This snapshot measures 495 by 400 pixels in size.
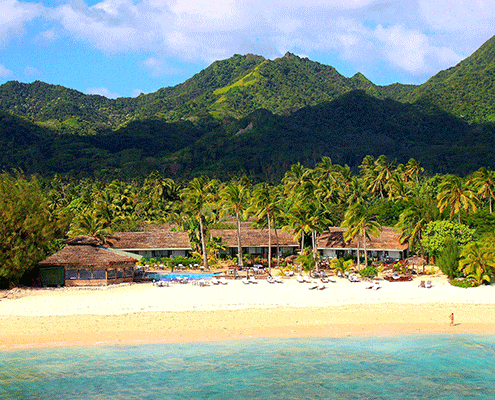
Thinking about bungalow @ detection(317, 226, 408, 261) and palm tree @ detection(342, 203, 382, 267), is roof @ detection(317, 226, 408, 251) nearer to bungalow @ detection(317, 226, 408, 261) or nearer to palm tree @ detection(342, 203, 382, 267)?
bungalow @ detection(317, 226, 408, 261)

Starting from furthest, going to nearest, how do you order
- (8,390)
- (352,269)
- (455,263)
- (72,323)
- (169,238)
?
(169,238), (352,269), (455,263), (72,323), (8,390)

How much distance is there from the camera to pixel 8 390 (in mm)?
20469

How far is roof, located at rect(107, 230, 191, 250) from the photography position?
51219mm

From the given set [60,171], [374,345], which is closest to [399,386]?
[374,345]

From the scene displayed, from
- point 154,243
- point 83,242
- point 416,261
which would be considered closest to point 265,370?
point 83,242

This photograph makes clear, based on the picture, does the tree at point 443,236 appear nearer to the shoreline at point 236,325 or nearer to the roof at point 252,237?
the shoreline at point 236,325

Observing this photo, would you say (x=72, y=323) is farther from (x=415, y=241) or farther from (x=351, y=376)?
(x=415, y=241)

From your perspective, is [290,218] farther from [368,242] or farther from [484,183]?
[484,183]

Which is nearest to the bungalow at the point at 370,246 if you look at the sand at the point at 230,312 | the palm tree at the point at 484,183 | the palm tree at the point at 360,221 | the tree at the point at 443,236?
the palm tree at the point at 360,221

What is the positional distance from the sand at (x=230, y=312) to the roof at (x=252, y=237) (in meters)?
17.2

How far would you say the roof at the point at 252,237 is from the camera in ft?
179

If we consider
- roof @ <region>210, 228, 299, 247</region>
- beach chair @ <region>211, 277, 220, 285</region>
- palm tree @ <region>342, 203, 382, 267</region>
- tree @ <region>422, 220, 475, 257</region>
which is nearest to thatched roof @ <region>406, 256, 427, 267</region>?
tree @ <region>422, 220, 475, 257</region>

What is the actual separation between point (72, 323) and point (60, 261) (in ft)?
33.1

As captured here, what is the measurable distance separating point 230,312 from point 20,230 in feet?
55.9
